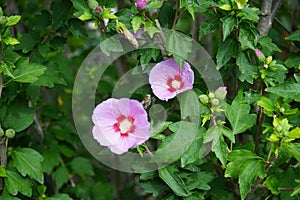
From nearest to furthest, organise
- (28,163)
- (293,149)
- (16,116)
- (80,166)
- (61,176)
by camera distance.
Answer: (293,149), (28,163), (16,116), (61,176), (80,166)

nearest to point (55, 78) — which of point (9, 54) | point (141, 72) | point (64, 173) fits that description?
point (9, 54)

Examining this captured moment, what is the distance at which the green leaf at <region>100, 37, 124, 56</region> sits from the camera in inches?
61.8

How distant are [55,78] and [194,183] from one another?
63 cm

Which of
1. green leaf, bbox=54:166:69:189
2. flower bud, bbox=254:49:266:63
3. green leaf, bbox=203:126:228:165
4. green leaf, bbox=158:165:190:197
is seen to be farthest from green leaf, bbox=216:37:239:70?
green leaf, bbox=54:166:69:189

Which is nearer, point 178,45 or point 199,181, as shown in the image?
point 178,45

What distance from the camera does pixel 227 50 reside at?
64.1 inches

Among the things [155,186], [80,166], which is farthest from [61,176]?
[155,186]

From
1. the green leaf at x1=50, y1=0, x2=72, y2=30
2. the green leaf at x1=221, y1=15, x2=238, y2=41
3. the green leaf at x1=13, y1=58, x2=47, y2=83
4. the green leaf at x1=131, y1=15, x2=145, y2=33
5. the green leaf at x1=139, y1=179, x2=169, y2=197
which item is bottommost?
the green leaf at x1=139, y1=179, x2=169, y2=197

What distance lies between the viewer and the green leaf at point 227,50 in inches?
63.7

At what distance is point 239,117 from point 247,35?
25cm

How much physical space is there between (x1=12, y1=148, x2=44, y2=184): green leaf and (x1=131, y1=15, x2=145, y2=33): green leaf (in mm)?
606

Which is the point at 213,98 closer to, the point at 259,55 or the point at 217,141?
the point at 217,141

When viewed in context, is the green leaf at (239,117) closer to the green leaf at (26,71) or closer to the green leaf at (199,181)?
the green leaf at (199,181)

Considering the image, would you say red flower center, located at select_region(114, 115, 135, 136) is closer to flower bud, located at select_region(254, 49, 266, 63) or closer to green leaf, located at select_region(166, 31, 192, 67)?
green leaf, located at select_region(166, 31, 192, 67)
